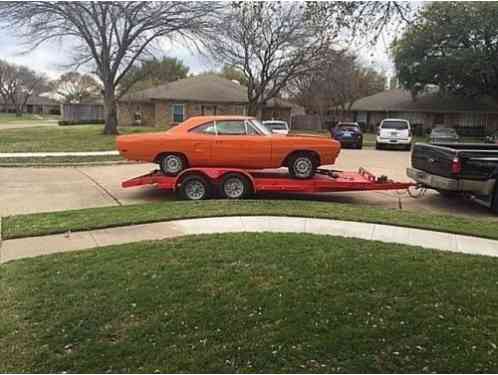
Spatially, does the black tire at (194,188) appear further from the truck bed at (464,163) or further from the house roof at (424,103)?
the house roof at (424,103)

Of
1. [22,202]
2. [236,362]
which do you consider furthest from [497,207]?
[22,202]

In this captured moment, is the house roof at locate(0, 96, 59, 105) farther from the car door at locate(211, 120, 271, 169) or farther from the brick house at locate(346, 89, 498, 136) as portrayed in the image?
the car door at locate(211, 120, 271, 169)

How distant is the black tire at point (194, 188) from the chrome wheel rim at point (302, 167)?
6.52ft

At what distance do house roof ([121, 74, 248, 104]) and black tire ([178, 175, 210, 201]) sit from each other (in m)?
31.9

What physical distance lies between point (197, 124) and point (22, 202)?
3914 millimetres

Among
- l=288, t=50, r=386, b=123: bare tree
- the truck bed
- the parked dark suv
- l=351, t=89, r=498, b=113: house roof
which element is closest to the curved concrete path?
the truck bed

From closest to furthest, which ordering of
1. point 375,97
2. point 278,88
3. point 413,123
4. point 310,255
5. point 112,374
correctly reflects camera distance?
1. point 112,374
2. point 310,255
3. point 278,88
4. point 413,123
5. point 375,97

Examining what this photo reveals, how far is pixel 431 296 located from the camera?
4.28 meters

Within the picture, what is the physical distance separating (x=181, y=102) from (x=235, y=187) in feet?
107

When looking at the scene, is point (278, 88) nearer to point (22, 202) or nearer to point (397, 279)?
point (22, 202)

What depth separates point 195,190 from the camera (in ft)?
31.8

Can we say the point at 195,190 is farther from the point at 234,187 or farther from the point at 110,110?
the point at 110,110

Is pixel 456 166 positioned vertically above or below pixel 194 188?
above

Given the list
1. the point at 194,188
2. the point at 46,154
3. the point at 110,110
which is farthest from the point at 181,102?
the point at 194,188
